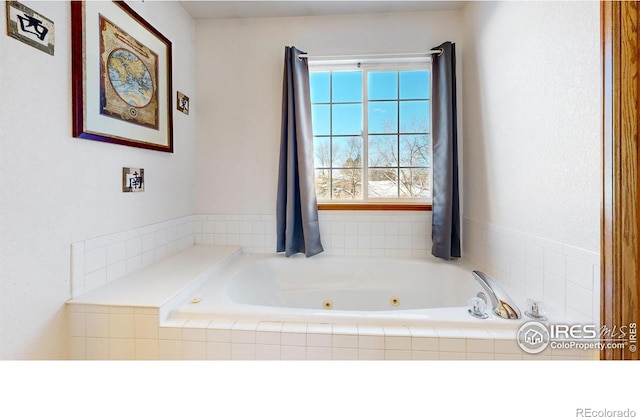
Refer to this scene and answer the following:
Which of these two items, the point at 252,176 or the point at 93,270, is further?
the point at 252,176

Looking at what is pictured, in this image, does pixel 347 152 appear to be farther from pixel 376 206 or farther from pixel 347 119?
pixel 376 206

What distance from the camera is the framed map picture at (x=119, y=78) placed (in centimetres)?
122

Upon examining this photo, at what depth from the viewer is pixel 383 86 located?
2158 mm

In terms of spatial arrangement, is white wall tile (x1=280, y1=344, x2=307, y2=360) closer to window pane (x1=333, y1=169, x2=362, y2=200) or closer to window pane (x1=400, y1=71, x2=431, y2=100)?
window pane (x1=333, y1=169, x2=362, y2=200)

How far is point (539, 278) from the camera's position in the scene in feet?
4.25

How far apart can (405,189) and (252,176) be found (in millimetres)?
1223

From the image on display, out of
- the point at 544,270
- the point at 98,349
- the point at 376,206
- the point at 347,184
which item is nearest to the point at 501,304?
the point at 544,270

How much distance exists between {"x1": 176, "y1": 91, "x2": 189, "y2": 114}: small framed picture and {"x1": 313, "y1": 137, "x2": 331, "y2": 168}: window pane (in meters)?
0.99

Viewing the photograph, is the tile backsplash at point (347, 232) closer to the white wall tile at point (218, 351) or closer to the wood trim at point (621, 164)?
the white wall tile at point (218, 351)

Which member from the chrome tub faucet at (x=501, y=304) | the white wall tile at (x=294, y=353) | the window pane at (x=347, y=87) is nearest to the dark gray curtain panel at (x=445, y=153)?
the window pane at (x=347, y=87)

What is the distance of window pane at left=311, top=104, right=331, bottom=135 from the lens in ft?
7.24

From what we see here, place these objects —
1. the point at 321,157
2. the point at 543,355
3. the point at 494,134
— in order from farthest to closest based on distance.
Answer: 1. the point at 321,157
2. the point at 494,134
3. the point at 543,355
